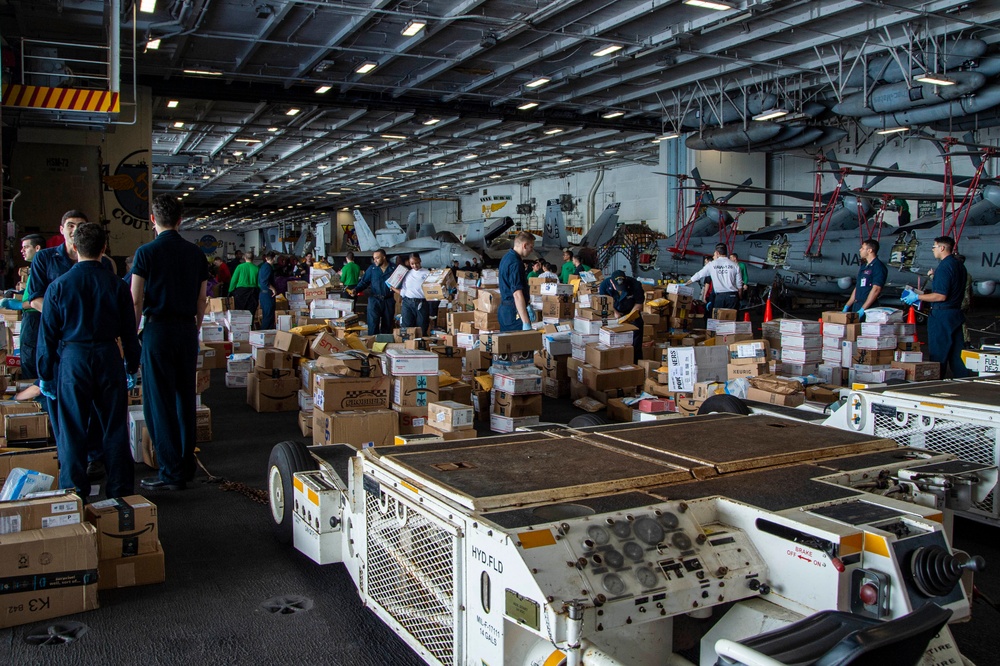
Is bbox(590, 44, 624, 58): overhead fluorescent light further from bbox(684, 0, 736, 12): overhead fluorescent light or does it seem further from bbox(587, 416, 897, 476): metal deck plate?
bbox(587, 416, 897, 476): metal deck plate

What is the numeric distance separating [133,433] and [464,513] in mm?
4177

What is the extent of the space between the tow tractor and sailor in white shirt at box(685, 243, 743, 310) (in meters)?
8.60

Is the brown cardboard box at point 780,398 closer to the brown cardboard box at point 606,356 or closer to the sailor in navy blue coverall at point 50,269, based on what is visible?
the brown cardboard box at point 606,356

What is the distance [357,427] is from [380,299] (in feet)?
21.2

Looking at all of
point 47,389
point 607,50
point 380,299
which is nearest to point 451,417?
point 47,389

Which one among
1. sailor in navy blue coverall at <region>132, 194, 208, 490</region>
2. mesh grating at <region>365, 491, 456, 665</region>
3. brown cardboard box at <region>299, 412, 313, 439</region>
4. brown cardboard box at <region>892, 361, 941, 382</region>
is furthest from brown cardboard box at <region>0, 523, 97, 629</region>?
brown cardboard box at <region>892, 361, 941, 382</region>

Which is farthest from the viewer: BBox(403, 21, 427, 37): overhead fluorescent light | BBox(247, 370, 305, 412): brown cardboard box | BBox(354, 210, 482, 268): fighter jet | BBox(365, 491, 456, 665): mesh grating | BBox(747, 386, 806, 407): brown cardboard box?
BBox(354, 210, 482, 268): fighter jet

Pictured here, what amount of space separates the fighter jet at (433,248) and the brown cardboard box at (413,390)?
18.5m

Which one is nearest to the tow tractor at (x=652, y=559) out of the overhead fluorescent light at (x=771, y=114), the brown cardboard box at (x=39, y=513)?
the brown cardboard box at (x=39, y=513)

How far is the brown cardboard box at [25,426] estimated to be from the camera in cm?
463

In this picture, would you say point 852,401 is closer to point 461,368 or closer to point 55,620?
point 55,620

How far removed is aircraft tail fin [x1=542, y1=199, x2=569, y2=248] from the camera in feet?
83.0

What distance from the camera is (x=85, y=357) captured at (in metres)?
4.05

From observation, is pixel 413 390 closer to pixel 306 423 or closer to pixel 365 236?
pixel 306 423
